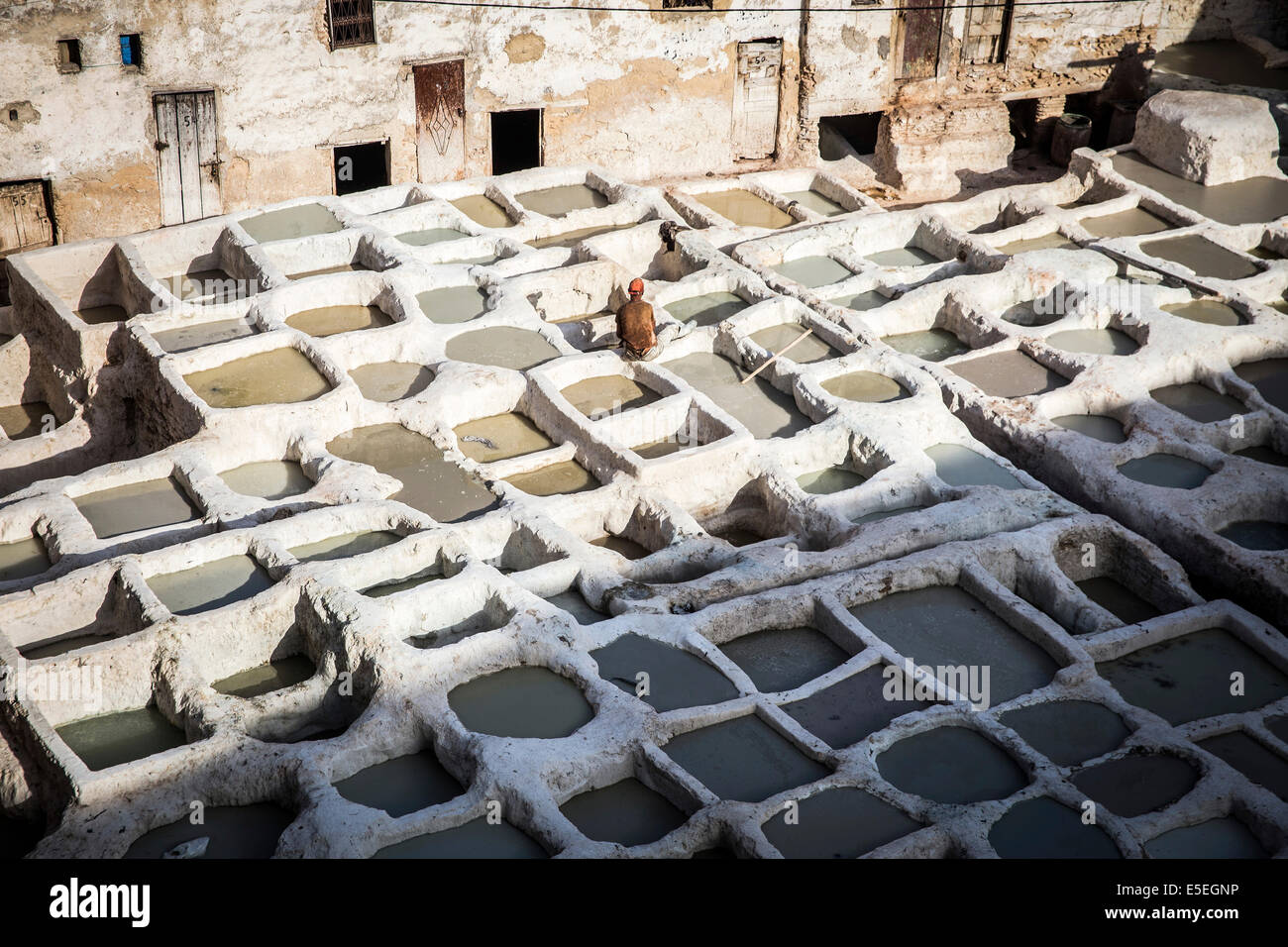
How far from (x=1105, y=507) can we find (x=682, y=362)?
14.5 feet

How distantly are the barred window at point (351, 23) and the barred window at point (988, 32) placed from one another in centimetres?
905

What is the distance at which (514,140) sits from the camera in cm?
2177

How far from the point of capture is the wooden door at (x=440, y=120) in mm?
18328

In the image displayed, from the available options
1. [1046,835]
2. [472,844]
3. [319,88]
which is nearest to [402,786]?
[472,844]

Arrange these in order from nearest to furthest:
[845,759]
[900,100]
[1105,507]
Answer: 1. [845,759]
2. [1105,507]
3. [900,100]

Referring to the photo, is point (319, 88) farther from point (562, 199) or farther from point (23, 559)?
point (23, 559)

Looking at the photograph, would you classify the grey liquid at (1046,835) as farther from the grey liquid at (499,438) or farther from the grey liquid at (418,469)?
the grey liquid at (499,438)

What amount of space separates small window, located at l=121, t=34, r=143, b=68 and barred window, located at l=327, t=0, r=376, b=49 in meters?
2.25

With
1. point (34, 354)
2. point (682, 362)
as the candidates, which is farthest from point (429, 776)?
point (34, 354)

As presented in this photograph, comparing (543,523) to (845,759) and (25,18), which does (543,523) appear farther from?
(25,18)

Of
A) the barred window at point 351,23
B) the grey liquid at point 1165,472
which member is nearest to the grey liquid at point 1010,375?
the grey liquid at point 1165,472

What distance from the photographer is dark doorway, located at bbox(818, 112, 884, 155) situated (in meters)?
22.9

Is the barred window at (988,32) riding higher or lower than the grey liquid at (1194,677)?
higher
